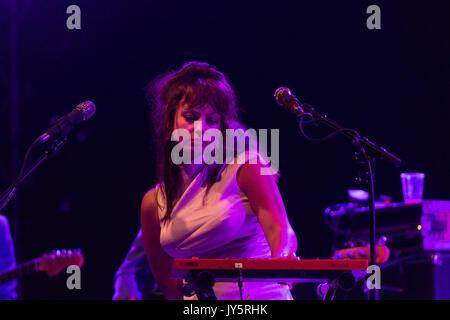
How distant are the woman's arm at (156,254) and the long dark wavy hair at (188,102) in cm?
9

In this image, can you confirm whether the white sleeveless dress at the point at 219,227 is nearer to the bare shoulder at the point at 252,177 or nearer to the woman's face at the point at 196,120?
the bare shoulder at the point at 252,177

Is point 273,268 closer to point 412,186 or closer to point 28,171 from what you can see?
point 28,171

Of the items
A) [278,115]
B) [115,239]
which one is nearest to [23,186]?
[115,239]

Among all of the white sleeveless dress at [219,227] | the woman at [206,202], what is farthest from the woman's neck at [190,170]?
the white sleeveless dress at [219,227]

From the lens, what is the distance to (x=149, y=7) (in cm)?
557

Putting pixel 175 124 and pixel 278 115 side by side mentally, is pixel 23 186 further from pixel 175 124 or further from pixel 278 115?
pixel 175 124

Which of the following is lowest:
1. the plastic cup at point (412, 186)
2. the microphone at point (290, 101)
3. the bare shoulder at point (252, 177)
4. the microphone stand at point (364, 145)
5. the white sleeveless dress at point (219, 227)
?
the plastic cup at point (412, 186)

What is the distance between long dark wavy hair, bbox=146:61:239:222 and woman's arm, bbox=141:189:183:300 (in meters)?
0.09

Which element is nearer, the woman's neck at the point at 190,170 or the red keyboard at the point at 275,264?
the red keyboard at the point at 275,264

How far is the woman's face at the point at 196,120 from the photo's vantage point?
2557 millimetres

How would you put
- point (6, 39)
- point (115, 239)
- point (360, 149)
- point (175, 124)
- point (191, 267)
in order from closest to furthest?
1. point (191, 267)
2. point (360, 149)
3. point (175, 124)
4. point (6, 39)
5. point (115, 239)

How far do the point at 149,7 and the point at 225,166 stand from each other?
348 centimetres

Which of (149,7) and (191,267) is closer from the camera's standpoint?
(191,267)

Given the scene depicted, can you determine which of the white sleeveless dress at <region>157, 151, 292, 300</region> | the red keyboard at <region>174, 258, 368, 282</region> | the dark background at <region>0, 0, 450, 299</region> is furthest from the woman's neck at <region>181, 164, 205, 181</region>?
the dark background at <region>0, 0, 450, 299</region>
